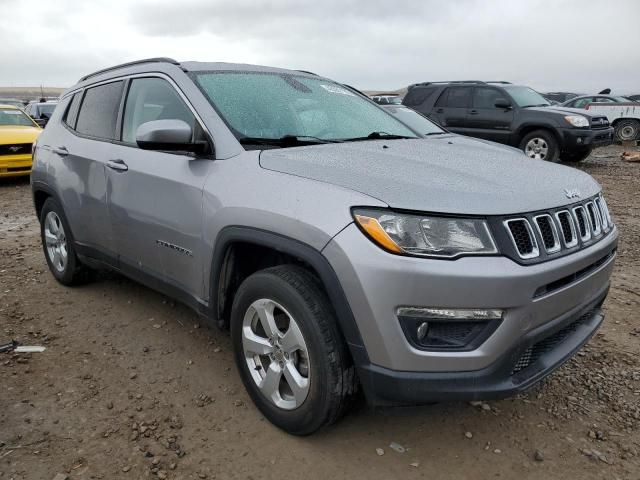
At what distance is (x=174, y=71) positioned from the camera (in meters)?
3.08

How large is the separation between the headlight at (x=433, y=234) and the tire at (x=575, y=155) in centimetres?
1027

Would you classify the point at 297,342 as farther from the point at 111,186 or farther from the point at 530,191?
the point at 111,186

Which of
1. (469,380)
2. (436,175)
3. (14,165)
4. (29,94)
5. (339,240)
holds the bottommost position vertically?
(14,165)

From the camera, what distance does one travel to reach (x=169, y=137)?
2590 mm

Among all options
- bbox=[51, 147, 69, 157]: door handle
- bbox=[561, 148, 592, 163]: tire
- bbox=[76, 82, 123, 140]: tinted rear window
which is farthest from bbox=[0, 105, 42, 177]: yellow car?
bbox=[561, 148, 592, 163]: tire

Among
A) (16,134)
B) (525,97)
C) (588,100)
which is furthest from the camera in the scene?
(588,100)

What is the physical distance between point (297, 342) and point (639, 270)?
3.91 metres

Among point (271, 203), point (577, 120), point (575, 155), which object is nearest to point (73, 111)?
point (271, 203)

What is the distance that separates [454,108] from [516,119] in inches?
56.7

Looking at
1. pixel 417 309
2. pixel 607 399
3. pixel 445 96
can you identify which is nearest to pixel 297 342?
pixel 417 309

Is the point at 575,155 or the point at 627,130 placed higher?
the point at 627,130

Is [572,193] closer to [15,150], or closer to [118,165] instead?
[118,165]

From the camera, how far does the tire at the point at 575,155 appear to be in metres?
11.1

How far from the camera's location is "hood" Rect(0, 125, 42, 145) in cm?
964
